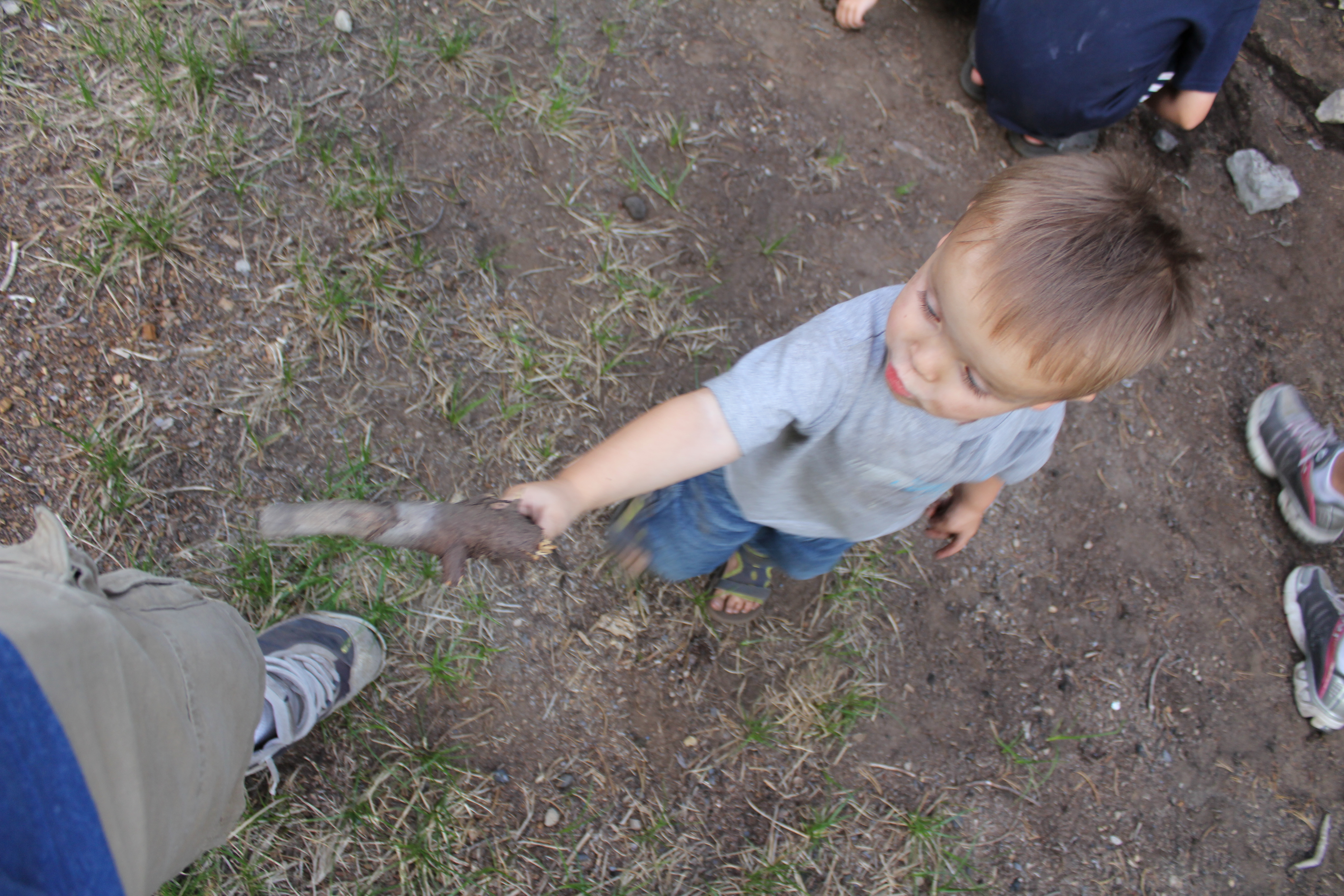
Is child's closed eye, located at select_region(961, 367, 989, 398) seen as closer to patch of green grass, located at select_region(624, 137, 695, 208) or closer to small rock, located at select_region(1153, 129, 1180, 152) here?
patch of green grass, located at select_region(624, 137, 695, 208)

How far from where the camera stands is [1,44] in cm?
230

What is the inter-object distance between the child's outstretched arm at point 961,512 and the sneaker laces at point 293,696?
5.57 ft

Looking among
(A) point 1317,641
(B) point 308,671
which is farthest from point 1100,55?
(B) point 308,671

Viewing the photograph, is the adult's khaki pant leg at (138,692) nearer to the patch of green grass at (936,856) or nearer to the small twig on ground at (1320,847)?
the patch of green grass at (936,856)

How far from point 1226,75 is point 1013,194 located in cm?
274

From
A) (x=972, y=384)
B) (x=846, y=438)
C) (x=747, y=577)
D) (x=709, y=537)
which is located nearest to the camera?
→ (x=972, y=384)

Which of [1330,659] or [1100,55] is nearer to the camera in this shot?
[1330,659]

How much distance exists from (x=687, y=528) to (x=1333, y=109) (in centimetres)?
336

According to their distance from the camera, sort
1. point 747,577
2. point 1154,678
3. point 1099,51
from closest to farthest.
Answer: point 747,577, point 1154,678, point 1099,51

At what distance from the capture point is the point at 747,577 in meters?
2.30

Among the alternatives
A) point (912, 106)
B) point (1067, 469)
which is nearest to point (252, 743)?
point (1067, 469)

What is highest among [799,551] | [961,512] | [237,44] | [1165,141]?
[237,44]

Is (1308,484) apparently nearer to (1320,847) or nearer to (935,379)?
(1320,847)

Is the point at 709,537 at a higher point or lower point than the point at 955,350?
lower
